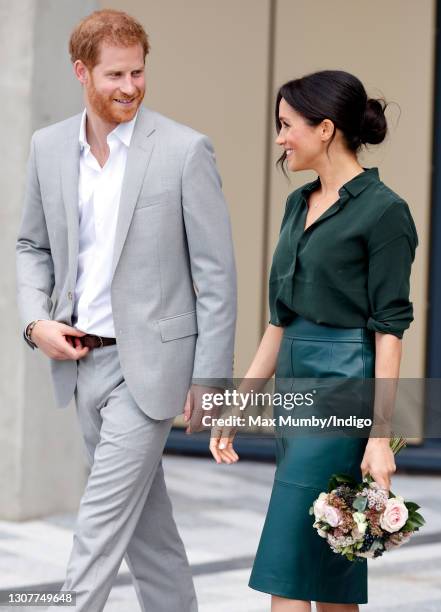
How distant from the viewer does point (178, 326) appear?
4.00m

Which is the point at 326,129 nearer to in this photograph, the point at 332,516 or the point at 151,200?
the point at 151,200

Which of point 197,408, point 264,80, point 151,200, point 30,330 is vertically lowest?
point 197,408

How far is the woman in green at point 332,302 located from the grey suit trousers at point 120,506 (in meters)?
0.44

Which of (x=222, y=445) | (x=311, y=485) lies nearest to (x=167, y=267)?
(x=222, y=445)

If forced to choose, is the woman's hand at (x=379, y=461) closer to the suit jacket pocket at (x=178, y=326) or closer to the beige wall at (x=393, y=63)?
the suit jacket pocket at (x=178, y=326)

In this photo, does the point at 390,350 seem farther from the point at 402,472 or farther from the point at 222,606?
the point at 402,472

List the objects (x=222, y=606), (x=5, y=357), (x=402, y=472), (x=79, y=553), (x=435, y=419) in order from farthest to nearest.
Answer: (x=402, y=472), (x=5, y=357), (x=222, y=606), (x=435, y=419), (x=79, y=553)

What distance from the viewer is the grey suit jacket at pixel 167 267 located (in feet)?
12.9

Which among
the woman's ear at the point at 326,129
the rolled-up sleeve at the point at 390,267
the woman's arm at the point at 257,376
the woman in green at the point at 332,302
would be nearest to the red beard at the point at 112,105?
the woman in green at the point at 332,302

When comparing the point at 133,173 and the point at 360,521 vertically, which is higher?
the point at 133,173

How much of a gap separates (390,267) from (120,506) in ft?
Result: 3.48

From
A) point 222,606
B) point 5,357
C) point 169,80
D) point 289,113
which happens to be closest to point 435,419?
point 222,606

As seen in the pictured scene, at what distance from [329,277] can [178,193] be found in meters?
0.61

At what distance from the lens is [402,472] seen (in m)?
8.52
